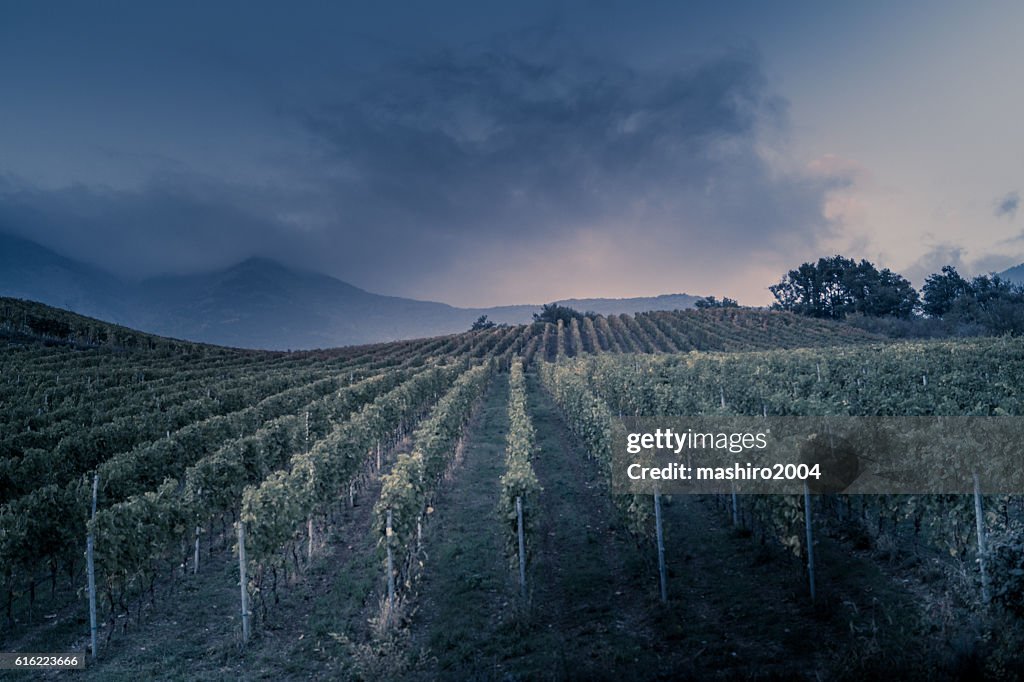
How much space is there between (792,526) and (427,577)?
6765 mm

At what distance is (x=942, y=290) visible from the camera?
8838 centimetres

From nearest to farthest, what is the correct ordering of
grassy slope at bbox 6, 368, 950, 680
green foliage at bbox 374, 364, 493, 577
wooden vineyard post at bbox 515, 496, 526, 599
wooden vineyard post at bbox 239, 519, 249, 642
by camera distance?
grassy slope at bbox 6, 368, 950, 680 → wooden vineyard post at bbox 239, 519, 249, 642 → wooden vineyard post at bbox 515, 496, 526, 599 → green foliage at bbox 374, 364, 493, 577

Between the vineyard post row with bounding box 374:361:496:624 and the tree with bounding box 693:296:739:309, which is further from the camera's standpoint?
the tree with bounding box 693:296:739:309

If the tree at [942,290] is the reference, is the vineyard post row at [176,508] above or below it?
below

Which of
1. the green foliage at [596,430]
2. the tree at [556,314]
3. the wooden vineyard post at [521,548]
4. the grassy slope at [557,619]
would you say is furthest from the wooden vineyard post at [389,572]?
the tree at [556,314]

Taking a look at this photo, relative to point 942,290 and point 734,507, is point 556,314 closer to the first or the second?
point 942,290

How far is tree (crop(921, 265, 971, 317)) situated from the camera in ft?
285

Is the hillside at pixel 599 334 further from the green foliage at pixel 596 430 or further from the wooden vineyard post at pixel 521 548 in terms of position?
the wooden vineyard post at pixel 521 548

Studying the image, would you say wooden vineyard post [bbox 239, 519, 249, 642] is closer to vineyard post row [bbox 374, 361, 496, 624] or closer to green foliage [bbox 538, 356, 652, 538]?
vineyard post row [bbox 374, 361, 496, 624]

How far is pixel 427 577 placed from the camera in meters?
10.5

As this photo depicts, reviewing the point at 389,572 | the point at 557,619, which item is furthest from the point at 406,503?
the point at 557,619

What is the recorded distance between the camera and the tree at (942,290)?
8694 cm

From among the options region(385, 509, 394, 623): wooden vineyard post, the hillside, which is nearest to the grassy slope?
region(385, 509, 394, 623): wooden vineyard post

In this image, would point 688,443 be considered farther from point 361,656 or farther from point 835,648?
point 361,656
